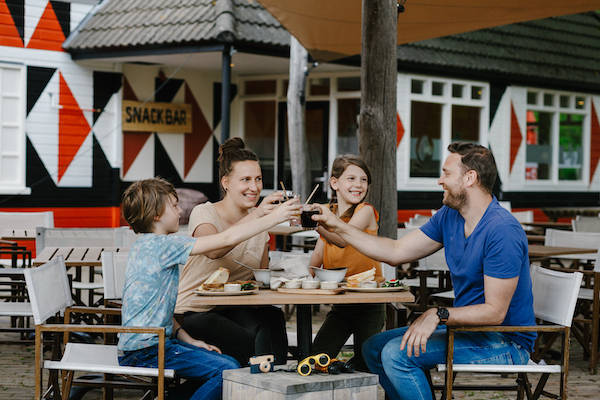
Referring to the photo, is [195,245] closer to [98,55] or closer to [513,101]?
[98,55]

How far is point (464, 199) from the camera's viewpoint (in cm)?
367

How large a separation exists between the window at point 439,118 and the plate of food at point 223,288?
9.95 m

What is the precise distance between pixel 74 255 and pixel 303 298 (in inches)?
113

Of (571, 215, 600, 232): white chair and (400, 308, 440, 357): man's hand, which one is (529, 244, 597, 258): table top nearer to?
(571, 215, 600, 232): white chair

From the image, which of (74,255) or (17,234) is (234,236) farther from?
(17,234)

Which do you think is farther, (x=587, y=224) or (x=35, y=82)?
(x=35, y=82)

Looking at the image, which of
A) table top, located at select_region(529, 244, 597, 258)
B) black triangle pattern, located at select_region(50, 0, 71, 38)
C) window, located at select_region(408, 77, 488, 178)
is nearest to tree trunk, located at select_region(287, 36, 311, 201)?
window, located at select_region(408, 77, 488, 178)

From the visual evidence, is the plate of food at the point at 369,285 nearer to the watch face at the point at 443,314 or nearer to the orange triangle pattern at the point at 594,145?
the watch face at the point at 443,314

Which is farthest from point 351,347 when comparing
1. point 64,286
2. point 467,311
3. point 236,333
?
point 64,286

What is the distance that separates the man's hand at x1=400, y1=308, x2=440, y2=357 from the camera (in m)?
3.45

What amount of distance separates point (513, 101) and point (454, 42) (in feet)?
6.12

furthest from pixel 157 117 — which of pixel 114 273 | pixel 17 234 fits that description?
pixel 114 273

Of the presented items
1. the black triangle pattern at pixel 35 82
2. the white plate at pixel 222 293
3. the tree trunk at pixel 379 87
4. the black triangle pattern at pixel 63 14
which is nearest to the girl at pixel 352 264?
the white plate at pixel 222 293

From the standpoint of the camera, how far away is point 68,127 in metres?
11.7
